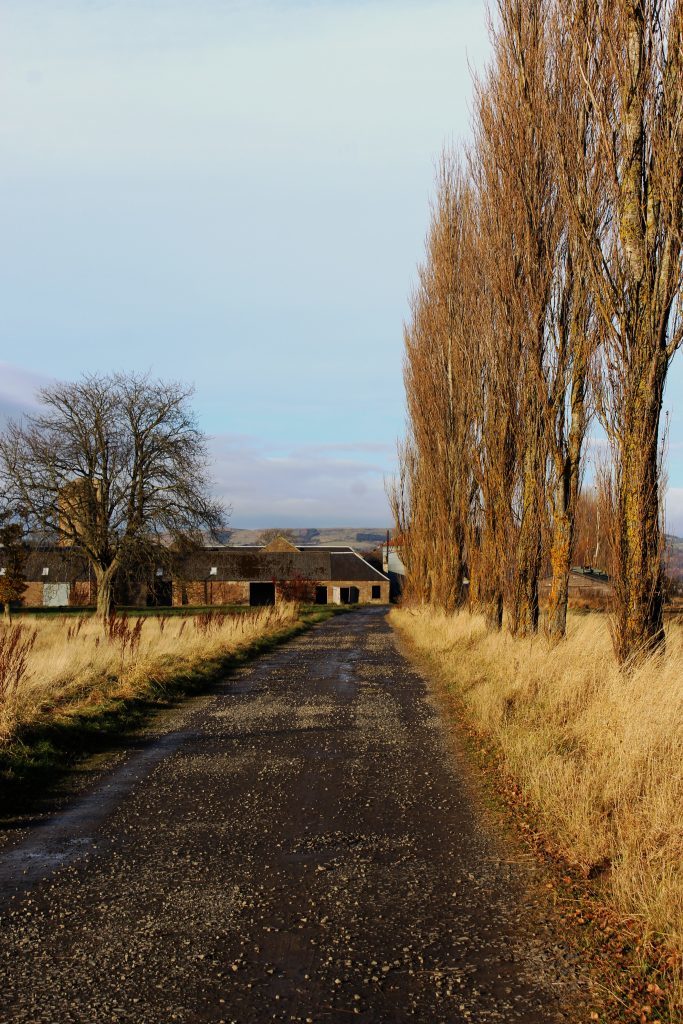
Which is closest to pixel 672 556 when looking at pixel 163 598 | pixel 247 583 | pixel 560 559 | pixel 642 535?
pixel 642 535

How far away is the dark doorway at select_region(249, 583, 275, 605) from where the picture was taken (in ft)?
246

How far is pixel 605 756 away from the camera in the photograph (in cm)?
654

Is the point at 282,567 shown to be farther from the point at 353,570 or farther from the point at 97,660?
the point at 97,660

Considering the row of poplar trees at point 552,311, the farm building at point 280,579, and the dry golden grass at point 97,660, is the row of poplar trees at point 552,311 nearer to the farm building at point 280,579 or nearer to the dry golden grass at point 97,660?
the dry golden grass at point 97,660

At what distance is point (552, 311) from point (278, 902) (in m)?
13.1

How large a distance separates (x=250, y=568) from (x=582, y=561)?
144 feet

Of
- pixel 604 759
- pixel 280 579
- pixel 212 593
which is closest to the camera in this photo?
pixel 604 759

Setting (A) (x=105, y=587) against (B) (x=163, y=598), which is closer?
(A) (x=105, y=587)

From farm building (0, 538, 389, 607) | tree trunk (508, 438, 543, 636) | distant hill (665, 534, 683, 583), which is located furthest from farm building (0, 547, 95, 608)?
distant hill (665, 534, 683, 583)

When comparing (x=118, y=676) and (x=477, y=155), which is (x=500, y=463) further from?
(x=118, y=676)

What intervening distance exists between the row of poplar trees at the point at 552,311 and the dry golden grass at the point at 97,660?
668cm

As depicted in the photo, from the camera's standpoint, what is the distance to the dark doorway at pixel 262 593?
7512cm

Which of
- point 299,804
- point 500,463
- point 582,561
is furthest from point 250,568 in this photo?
point 299,804

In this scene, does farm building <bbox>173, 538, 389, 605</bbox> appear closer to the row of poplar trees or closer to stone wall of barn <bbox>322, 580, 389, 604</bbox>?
stone wall of barn <bbox>322, 580, 389, 604</bbox>
